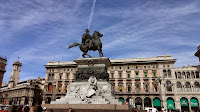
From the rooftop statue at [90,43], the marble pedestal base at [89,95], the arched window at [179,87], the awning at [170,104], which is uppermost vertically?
the rooftop statue at [90,43]

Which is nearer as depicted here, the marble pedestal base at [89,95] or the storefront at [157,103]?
the marble pedestal base at [89,95]

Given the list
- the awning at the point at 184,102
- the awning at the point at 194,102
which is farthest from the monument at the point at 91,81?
the awning at the point at 194,102

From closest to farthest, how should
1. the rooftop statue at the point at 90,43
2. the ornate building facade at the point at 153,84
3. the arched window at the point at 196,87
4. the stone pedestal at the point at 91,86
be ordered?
the stone pedestal at the point at 91,86 < the rooftop statue at the point at 90,43 < the arched window at the point at 196,87 < the ornate building facade at the point at 153,84

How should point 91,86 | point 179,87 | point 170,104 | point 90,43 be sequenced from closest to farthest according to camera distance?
point 91,86 < point 90,43 < point 170,104 < point 179,87

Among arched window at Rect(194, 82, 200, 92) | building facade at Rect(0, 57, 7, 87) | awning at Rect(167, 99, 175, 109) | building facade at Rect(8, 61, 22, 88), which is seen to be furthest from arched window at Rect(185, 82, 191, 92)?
building facade at Rect(8, 61, 22, 88)

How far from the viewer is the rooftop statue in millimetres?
15133

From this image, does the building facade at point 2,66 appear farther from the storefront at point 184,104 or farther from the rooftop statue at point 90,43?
the storefront at point 184,104

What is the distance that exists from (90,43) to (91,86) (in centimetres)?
465

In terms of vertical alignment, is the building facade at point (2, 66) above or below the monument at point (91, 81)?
above

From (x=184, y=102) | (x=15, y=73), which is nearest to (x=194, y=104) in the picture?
(x=184, y=102)

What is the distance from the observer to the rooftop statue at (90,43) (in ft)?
49.6

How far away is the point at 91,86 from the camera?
12.3 meters

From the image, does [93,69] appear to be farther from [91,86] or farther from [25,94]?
[25,94]

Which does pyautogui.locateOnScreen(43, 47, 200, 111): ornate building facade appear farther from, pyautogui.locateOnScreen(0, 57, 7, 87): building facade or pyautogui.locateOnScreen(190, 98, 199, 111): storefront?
pyautogui.locateOnScreen(0, 57, 7, 87): building facade
